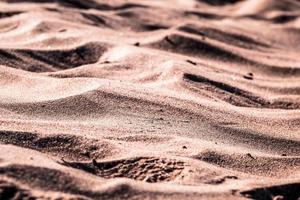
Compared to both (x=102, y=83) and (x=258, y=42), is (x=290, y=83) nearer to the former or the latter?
(x=258, y=42)

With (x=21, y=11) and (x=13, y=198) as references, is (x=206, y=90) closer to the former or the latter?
(x=13, y=198)

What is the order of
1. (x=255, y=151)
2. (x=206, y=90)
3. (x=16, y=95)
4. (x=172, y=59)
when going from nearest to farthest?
(x=255, y=151), (x=16, y=95), (x=206, y=90), (x=172, y=59)

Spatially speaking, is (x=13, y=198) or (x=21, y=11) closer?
(x=13, y=198)

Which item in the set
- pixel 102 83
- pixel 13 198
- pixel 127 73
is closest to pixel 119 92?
pixel 102 83

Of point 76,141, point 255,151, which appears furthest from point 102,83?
point 255,151

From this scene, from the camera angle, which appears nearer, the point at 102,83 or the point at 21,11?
the point at 102,83

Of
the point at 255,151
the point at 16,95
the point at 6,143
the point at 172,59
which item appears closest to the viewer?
the point at 6,143
